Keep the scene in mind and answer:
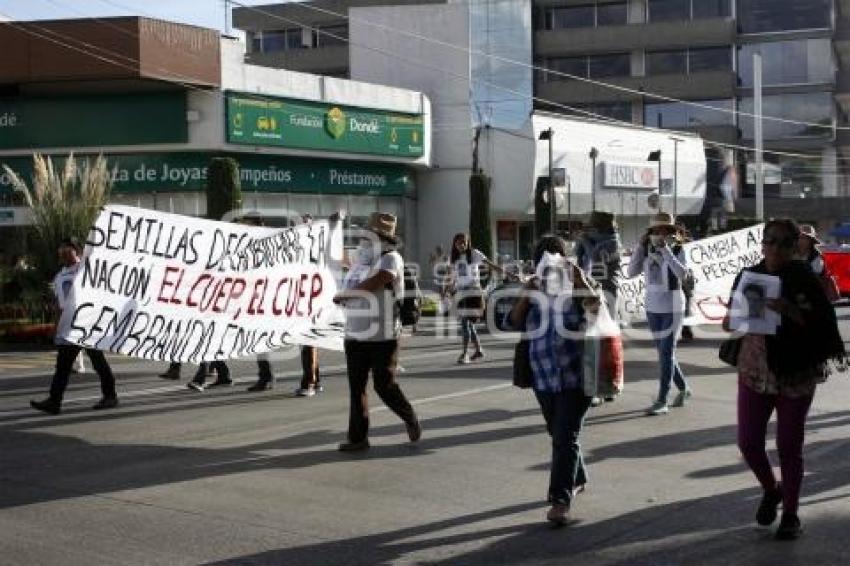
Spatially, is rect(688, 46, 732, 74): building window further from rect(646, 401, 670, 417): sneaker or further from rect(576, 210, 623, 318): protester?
rect(646, 401, 670, 417): sneaker

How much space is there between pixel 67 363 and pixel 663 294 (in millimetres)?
5985

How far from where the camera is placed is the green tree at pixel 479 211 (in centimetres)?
3388

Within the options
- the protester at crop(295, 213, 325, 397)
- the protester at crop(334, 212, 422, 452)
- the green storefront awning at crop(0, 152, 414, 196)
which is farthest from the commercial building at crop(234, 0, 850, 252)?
the protester at crop(334, 212, 422, 452)

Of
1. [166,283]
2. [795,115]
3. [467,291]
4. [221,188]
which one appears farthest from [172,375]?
[795,115]

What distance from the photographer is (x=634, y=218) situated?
151 feet

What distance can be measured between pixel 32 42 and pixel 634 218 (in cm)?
2576

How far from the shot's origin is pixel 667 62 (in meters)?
67.6

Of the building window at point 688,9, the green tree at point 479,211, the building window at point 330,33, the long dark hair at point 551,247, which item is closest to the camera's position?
the long dark hair at point 551,247

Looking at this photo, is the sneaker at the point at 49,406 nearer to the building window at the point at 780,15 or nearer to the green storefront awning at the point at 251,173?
the green storefront awning at the point at 251,173

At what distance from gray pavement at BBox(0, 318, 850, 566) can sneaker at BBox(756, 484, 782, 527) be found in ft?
0.41

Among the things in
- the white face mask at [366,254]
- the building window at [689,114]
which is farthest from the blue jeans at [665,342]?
the building window at [689,114]

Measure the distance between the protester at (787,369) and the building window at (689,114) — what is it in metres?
61.3

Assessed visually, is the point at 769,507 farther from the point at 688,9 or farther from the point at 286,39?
the point at 286,39

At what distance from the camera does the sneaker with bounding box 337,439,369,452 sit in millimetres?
8844
